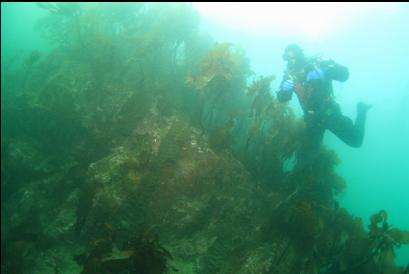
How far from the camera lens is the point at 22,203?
6066 millimetres

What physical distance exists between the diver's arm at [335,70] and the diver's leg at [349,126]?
3.03 feet

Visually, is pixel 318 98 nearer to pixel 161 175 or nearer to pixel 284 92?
pixel 284 92

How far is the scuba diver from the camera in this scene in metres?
8.20

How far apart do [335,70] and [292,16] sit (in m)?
22.5

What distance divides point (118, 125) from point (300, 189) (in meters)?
4.78

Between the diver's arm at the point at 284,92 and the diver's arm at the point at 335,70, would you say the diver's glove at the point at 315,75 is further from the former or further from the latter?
the diver's arm at the point at 284,92

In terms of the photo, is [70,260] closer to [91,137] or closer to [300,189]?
[91,137]

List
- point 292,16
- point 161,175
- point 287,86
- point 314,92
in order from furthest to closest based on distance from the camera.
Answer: point 292,16 → point 314,92 → point 287,86 → point 161,175

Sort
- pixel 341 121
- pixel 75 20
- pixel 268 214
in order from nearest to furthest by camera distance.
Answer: pixel 268 214
pixel 341 121
pixel 75 20

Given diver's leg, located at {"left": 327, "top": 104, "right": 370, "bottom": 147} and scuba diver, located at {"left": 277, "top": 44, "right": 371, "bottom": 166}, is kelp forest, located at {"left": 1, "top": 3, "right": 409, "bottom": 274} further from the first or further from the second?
diver's leg, located at {"left": 327, "top": 104, "right": 370, "bottom": 147}

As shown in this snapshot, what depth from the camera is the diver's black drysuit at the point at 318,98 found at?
8.27 meters

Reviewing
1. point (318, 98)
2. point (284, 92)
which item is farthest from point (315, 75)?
point (284, 92)

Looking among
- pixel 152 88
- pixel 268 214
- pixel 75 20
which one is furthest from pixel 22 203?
pixel 75 20

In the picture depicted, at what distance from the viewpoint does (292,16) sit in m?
28.5
